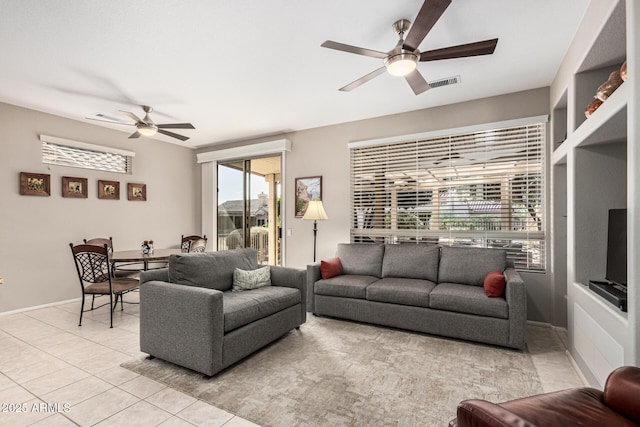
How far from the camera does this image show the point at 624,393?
4.16 ft

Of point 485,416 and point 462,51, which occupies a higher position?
point 462,51

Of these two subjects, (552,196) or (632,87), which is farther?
(552,196)

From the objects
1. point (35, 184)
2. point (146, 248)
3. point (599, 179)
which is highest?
point (35, 184)

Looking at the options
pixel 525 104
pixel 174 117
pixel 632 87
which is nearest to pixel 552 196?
pixel 525 104

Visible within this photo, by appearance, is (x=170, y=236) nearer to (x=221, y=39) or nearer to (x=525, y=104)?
(x=221, y=39)

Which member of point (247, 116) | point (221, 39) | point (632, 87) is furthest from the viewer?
point (247, 116)

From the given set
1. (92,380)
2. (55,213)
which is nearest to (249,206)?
(55,213)

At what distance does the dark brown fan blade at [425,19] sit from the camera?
5.87 feet

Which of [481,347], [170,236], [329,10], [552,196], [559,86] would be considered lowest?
[481,347]

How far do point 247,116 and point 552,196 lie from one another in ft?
13.3

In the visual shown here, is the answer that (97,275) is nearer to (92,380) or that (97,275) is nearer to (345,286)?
(92,380)

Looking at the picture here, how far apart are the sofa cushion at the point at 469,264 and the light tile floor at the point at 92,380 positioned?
2.55ft

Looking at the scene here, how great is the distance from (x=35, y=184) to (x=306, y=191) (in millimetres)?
3814

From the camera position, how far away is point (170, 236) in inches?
239
